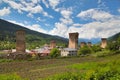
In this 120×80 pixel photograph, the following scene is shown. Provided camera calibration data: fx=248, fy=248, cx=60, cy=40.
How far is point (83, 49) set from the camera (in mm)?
81812

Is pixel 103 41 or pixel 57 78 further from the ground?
pixel 103 41

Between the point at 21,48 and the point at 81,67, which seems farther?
the point at 21,48

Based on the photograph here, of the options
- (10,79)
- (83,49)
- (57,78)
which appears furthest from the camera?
(83,49)

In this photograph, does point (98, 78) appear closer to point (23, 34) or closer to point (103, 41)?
point (23, 34)

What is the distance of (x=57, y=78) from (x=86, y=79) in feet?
6.83

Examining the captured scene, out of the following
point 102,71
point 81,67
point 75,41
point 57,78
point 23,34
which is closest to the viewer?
point 57,78

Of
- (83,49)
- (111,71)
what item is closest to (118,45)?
(83,49)

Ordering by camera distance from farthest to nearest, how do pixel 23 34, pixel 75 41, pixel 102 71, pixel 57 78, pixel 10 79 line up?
pixel 75 41
pixel 23 34
pixel 102 71
pixel 57 78
pixel 10 79

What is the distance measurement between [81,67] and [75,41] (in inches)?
1822

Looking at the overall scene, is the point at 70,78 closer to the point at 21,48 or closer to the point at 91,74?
the point at 91,74

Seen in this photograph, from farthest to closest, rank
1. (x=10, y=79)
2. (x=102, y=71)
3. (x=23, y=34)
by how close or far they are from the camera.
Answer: (x=23, y=34) < (x=102, y=71) < (x=10, y=79)

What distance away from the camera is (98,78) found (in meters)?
18.3

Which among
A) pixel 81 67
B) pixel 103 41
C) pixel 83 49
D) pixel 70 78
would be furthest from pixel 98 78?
pixel 103 41

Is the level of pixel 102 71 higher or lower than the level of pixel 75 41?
lower
